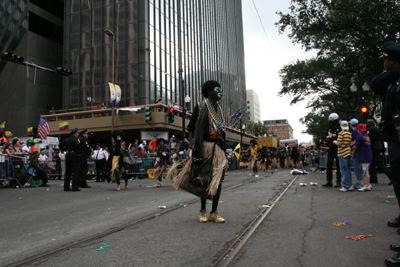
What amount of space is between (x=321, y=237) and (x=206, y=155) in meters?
1.80

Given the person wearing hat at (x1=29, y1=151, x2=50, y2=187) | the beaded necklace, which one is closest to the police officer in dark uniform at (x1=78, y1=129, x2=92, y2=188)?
the person wearing hat at (x1=29, y1=151, x2=50, y2=187)

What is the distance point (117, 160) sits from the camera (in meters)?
9.56

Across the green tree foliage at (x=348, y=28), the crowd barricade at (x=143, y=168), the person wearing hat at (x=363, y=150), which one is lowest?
the crowd barricade at (x=143, y=168)

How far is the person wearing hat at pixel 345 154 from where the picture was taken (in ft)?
26.0

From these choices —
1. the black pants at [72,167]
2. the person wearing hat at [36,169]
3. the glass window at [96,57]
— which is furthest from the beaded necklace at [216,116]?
the glass window at [96,57]

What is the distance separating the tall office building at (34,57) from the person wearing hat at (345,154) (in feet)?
95.3

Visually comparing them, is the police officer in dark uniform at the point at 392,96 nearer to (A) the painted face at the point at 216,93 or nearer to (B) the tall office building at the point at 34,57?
(A) the painted face at the point at 216,93

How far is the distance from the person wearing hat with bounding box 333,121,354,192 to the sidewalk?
2.19 meters

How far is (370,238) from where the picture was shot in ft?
11.2

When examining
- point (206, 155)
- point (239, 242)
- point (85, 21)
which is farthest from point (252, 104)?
point (239, 242)

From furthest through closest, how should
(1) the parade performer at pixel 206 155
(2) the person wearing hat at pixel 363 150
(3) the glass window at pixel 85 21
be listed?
(3) the glass window at pixel 85 21 → (2) the person wearing hat at pixel 363 150 → (1) the parade performer at pixel 206 155

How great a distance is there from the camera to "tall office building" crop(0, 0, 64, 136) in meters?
30.4

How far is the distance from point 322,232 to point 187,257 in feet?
5.98

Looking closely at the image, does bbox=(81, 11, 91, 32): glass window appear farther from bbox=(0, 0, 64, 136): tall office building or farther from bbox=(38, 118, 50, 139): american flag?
bbox=(38, 118, 50, 139): american flag
